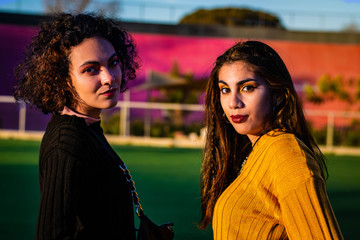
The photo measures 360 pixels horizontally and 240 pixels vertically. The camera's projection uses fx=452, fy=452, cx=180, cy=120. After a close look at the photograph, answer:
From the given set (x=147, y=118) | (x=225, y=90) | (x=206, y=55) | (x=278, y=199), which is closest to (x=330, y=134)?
(x=147, y=118)

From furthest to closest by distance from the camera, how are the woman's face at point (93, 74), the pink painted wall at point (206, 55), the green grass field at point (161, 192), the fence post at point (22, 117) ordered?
the pink painted wall at point (206, 55) < the fence post at point (22, 117) < the green grass field at point (161, 192) < the woman's face at point (93, 74)

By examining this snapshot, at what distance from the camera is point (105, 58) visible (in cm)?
184

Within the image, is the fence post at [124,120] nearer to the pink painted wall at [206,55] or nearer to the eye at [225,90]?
the pink painted wall at [206,55]

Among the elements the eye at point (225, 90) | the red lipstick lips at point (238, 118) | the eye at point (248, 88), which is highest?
the eye at point (248, 88)

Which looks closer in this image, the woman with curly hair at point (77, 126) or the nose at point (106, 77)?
the woman with curly hair at point (77, 126)

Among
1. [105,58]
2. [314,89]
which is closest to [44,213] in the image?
[105,58]

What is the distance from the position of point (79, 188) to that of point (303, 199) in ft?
2.51

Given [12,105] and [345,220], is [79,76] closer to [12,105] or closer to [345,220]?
[345,220]

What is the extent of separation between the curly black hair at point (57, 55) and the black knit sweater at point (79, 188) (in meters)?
0.12

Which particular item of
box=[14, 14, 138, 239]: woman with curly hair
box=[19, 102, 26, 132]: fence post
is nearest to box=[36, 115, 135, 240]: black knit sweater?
box=[14, 14, 138, 239]: woman with curly hair

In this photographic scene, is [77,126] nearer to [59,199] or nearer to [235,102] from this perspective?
[59,199]

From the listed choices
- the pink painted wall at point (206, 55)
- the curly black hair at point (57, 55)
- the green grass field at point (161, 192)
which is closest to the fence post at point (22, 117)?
the pink painted wall at point (206, 55)

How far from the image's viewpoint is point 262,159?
176 cm

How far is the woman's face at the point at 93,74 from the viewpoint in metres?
1.80
